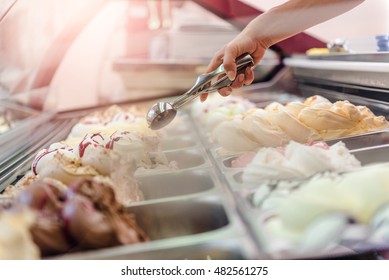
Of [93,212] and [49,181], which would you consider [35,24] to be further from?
[93,212]

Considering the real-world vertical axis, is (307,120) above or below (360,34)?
below

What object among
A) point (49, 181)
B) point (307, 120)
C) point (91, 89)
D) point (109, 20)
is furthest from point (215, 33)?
point (49, 181)

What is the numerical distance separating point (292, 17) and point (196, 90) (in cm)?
39

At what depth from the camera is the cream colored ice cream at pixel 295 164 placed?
938mm

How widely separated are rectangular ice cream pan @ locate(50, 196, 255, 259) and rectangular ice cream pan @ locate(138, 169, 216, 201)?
0.05 m

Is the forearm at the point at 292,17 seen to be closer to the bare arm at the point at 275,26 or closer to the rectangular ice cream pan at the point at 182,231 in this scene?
the bare arm at the point at 275,26

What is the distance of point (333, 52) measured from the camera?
176 centimetres

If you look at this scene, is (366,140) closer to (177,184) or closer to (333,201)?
(333,201)

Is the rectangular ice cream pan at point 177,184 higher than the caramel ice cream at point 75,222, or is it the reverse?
the rectangular ice cream pan at point 177,184

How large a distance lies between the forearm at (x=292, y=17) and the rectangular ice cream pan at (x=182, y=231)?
0.69 meters

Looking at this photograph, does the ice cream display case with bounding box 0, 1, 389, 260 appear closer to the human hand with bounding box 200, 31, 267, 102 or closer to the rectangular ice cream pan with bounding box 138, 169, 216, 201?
the rectangular ice cream pan with bounding box 138, 169, 216, 201

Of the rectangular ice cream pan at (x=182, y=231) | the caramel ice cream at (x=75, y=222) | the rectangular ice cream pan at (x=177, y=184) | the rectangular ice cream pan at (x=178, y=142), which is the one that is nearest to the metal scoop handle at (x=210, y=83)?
the rectangular ice cream pan at (x=178, y=142)

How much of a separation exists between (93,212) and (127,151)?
0.32m

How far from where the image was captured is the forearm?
1.29 metres
